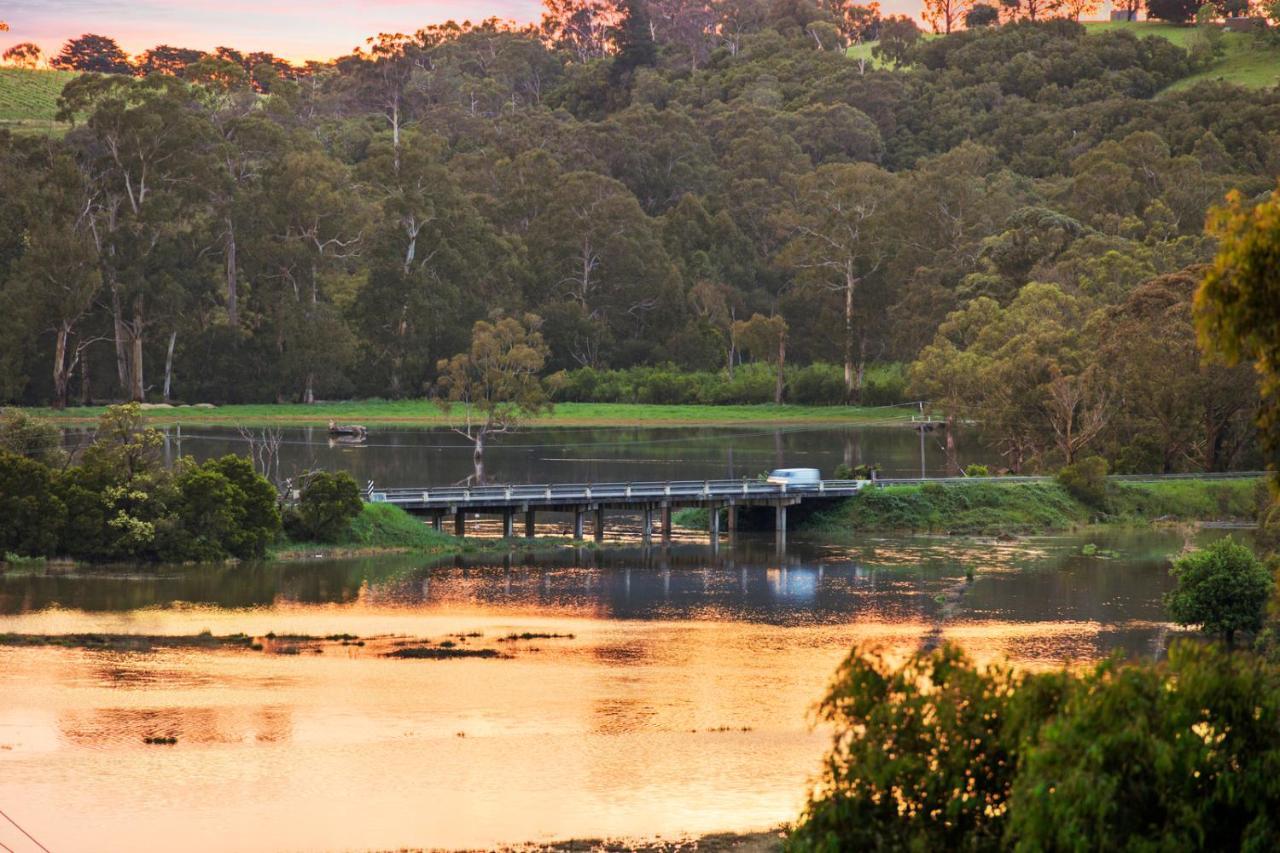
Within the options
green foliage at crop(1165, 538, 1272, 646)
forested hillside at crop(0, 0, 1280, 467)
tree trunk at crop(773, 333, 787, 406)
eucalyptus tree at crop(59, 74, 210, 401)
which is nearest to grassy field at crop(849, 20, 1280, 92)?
forested hillside at crop(0, 0, 1280, 467)

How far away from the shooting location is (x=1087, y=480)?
7931cm

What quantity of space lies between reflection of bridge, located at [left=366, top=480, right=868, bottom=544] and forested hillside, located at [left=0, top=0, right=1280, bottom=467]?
16019 millimetres

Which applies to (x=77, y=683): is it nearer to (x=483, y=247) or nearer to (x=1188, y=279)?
(x=1188, y=279)

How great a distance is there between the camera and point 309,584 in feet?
195

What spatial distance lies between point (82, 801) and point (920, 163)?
133 metres

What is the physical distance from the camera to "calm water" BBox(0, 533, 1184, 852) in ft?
107

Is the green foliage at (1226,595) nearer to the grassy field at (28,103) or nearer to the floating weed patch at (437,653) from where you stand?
the floating weed patch at (437,653)

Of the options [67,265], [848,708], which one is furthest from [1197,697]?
[67,265]


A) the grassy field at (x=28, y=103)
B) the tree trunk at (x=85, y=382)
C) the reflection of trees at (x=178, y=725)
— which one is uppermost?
the grassy field at (x=28, y=103)

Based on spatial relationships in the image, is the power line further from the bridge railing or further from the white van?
the white van

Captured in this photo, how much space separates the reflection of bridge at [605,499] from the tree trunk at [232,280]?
2132 inches

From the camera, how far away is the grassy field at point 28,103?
168 meters

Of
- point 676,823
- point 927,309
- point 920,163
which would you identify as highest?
point 920,163

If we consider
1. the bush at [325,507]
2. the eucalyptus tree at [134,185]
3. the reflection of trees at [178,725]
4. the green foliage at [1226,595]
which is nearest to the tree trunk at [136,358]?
the eucalyptus tree at [134,185]
